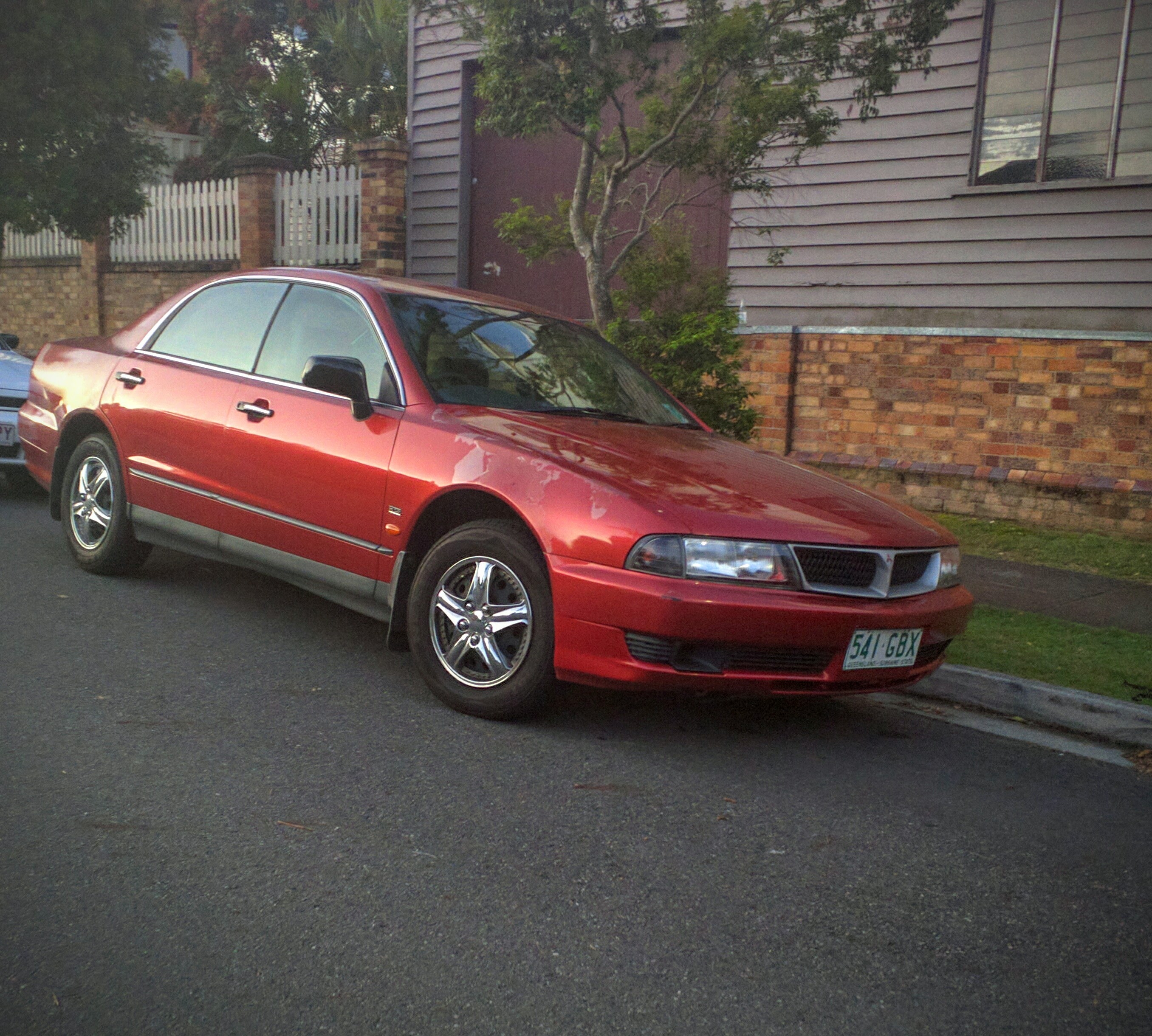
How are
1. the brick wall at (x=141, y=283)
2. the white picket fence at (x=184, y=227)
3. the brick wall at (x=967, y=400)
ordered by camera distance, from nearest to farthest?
the brick wall at (x=967, y=400) < the white picket fence at (x=184, y=227) < the brick wall at (x=141, y=283)

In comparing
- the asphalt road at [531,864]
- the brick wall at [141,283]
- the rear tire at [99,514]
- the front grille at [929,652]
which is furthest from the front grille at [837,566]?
the brick wall at [141,283]

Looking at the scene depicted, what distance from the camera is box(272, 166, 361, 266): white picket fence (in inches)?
539

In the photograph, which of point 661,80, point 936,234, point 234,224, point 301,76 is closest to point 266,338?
point 661,80

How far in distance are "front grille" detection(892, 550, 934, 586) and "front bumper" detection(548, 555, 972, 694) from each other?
0.13 meters

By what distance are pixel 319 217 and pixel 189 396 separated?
9009mm

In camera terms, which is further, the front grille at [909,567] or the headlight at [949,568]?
the headlight at [949,568]

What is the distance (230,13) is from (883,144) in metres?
19.1

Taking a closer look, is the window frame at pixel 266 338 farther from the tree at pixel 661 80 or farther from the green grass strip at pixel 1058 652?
the green grass strip at pixel 1058 652

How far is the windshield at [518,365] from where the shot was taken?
486 cm

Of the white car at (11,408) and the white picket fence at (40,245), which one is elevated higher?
the white picket fence at (40,245)

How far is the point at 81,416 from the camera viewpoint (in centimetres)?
616

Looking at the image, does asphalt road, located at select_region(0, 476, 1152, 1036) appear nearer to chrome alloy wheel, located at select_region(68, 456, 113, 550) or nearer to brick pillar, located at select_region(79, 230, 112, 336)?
chrome alloy wheel, located at select_region(68, 456, 113, 550)

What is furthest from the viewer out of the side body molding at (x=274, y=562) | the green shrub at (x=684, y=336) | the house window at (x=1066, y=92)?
the house window at (x=1066, y=92)

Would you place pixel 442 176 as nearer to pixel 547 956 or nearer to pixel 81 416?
pixel 81 416
